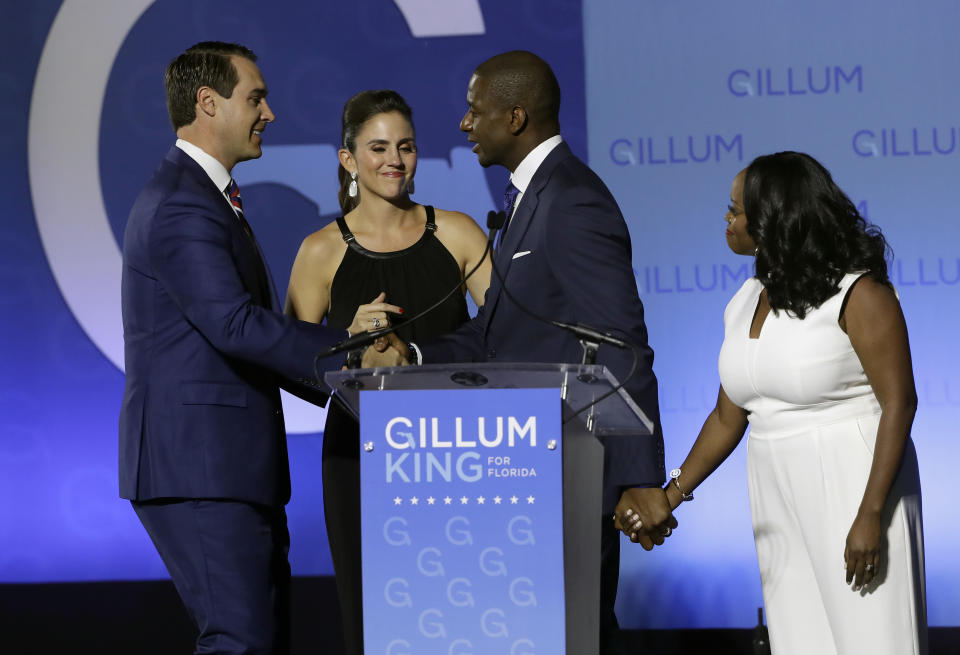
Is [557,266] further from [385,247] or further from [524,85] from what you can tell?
[385,247]

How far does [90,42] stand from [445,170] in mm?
1754

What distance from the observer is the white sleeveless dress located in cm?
245

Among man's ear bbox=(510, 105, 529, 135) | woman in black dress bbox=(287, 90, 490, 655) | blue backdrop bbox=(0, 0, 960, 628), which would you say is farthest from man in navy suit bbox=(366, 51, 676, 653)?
blue backdrop bbox=(0, 0, 960, 628)

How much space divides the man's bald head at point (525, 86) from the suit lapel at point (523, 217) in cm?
10

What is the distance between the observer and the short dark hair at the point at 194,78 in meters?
2.74

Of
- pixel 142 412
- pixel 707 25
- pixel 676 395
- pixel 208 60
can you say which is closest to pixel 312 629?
pixel 676 395

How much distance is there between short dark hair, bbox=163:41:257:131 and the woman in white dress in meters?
1.27

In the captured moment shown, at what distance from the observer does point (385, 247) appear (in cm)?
336

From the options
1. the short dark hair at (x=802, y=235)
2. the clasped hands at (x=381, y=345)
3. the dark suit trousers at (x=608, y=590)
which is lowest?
the dark suit trousers at (x=608, y=590)

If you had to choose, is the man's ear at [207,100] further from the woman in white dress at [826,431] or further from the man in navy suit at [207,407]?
the woman in white dress at [826,431]

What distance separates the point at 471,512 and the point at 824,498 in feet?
3.28

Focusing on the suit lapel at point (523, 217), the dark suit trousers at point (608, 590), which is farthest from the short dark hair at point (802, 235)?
the dark suit trousers at point (608, 590)

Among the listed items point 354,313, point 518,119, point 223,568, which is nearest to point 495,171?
point 354,313

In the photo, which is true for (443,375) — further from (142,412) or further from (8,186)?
(8,186)
